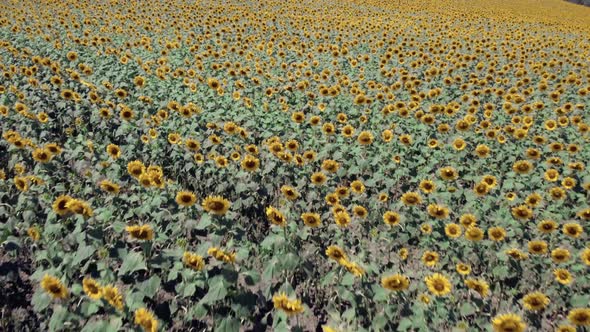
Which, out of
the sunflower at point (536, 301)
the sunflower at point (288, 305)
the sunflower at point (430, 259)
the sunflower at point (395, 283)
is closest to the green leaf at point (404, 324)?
the sunflower at point (395, 283)

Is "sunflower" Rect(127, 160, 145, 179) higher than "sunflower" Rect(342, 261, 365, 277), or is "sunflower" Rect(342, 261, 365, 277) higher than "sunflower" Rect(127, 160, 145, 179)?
"sunflower" Rect(127, 160, 145, 179)

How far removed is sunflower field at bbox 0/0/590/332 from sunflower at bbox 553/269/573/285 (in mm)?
21

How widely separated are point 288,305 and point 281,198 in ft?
9.18

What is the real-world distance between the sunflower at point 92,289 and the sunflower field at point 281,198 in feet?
0.06

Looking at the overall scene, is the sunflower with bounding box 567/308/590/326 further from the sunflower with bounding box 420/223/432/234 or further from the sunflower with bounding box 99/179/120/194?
the sunflower with bounding box 99/179/120/194

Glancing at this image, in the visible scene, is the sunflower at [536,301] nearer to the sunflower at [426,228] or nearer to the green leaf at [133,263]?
the sunflower at [426,228]

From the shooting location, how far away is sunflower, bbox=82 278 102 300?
2.96m

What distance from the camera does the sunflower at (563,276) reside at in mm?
4117

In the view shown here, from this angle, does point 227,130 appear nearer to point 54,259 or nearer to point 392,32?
point 54,259

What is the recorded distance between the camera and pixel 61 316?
117 inches

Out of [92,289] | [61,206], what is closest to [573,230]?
[92,289]

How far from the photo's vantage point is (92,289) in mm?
3014

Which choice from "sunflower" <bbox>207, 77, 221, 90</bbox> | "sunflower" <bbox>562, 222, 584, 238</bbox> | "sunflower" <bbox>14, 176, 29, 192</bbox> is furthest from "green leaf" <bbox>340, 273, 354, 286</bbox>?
"sunflower" <bbox>207, 77, 221, 90</bbox>

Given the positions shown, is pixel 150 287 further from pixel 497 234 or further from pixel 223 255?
pixel 497 234
